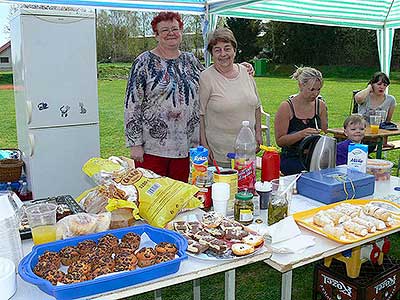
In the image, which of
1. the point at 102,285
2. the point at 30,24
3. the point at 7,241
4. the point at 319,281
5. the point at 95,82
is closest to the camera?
the point at 102,285

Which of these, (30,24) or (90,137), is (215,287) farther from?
(30,24)

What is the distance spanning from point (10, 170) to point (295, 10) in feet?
14.3

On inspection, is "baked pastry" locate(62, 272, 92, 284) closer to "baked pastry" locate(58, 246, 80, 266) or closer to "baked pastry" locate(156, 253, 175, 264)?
"baked pastry" locate(58, 246, 80, 266)

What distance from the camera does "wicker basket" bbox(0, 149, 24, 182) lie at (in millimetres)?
3785

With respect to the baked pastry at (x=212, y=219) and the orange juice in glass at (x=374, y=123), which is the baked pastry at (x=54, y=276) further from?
the orange juice in glass at (x=374, y=123)

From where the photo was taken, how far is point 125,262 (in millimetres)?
1272

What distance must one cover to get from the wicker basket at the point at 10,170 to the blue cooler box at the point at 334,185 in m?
Result: 2.73

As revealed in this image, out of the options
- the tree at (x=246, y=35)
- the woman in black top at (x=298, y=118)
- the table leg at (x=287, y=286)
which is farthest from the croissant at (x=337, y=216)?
the tree at (x=246, y=35)

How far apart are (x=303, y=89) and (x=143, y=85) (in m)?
1.16

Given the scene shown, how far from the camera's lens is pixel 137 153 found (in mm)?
2773

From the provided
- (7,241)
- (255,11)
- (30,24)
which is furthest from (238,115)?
(255,11)

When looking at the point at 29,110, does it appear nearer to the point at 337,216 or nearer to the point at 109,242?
the point at 109,242

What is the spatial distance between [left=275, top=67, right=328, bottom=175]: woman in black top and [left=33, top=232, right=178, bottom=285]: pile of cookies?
1.82 metres

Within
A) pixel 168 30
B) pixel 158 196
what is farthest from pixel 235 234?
pixel 168 30
